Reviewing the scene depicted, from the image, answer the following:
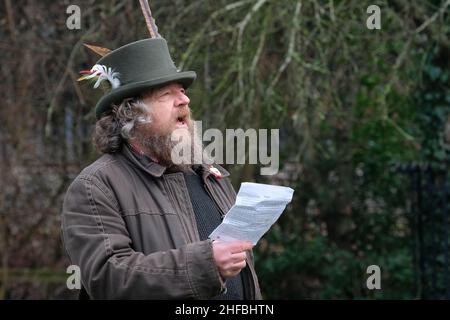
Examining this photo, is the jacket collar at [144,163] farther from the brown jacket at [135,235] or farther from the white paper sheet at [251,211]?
the white paper sheet at [251,211]

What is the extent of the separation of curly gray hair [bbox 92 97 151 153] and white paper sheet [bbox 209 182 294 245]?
532 millimetres

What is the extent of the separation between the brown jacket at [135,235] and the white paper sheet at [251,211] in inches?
3.6

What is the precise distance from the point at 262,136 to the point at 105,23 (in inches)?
61.5

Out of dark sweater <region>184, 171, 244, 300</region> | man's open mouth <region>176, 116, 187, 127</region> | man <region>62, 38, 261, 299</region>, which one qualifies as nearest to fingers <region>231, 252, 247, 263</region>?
man <region>62, 38, 261, 299</region>

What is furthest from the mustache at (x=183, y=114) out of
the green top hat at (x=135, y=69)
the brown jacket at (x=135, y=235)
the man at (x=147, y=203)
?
the brown jacket at (x=135, y=235)

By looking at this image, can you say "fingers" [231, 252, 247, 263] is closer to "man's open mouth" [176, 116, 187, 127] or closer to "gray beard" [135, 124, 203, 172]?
"gray beard" [135, 124, 203, 172]

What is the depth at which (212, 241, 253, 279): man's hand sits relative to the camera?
9.25 feet

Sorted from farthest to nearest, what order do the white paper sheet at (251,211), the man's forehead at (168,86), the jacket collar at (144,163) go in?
the man's forehead at (168,86) < the jacket collar at (144,163) < the white paper sheet at (251,211)

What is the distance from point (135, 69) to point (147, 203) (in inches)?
21.2

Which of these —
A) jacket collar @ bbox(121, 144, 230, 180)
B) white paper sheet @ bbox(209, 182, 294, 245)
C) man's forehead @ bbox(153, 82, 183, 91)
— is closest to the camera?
white paper sheet @ bbox(209, 182, 294, 245)

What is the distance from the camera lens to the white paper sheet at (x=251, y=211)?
110 inches

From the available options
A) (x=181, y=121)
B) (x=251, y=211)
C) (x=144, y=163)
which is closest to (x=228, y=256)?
(x=251, y=211)

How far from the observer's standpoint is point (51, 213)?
7.82m

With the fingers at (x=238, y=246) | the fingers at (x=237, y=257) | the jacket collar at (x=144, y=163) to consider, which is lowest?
the fingers at (x=237, y=257)
